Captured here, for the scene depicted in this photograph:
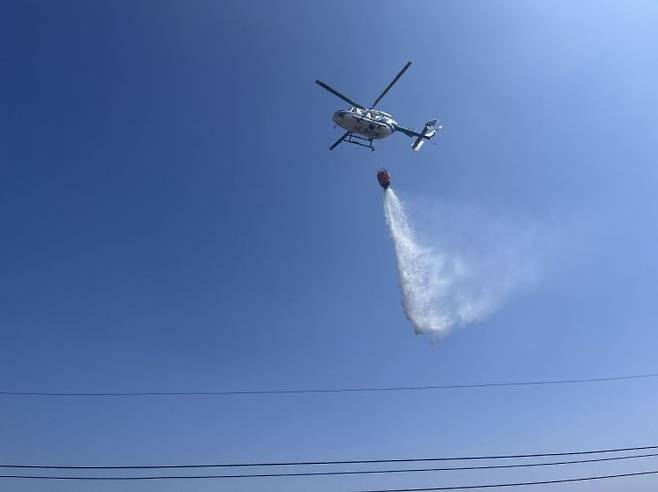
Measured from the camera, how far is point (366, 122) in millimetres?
54219

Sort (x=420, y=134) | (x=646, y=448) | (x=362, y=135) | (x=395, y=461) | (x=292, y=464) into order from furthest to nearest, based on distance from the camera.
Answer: (x=420, y=134)
(x=362, y=135)
(x=646, y=448)
(x=395, y=461)
(x=292, y=464)

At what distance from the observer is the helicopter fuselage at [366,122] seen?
174ft

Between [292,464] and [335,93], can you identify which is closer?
[292,464]

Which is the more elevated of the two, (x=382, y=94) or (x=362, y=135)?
(x=382, y=94)

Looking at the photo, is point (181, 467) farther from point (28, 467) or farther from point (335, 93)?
point (335, 93)

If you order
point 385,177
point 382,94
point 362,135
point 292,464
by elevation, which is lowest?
point 292,464

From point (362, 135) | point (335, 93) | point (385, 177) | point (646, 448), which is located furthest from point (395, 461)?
point (335, 93)

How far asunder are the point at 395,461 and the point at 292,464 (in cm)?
953

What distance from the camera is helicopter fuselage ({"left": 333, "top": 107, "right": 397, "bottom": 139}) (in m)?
53.1

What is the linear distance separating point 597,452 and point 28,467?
50071 millimetres

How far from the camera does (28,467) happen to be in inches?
1542

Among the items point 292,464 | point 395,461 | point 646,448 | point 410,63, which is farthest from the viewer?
point 410,63

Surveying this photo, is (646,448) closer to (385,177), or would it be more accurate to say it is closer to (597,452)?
(597,452)

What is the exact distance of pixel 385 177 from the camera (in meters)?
51.4
